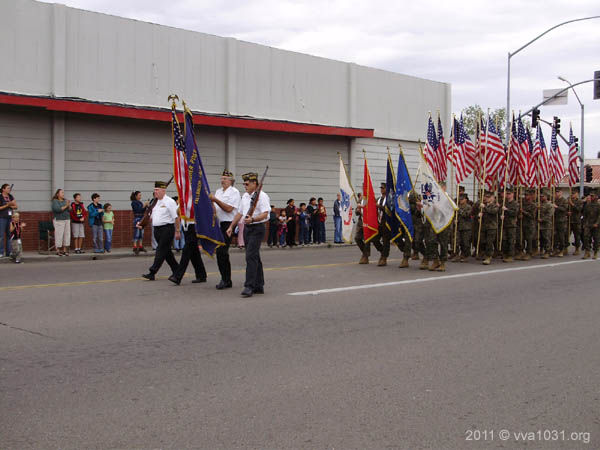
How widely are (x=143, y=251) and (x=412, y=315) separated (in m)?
12.2

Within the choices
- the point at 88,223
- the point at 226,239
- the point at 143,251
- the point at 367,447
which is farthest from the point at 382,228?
the point at 367,447

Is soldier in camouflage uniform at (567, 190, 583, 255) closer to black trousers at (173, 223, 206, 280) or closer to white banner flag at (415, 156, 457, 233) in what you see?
white banner flag at (415, 156, 457, 233)

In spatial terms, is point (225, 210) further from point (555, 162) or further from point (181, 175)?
point (555, 162)

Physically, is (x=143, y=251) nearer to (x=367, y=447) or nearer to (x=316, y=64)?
(x=316, y=64)

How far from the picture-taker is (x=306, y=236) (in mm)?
24344

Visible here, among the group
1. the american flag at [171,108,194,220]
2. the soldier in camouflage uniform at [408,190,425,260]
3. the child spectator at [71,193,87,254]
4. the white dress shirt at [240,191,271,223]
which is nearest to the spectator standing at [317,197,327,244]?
the child spectator at [71,193,87,254]

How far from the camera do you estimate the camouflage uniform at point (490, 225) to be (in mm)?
16516

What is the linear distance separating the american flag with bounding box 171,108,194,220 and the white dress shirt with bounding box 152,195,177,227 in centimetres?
70

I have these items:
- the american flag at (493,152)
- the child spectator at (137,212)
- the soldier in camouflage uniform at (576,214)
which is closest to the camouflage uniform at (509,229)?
the american flag at (493,152)

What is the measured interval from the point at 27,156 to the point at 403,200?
1095 centimetres

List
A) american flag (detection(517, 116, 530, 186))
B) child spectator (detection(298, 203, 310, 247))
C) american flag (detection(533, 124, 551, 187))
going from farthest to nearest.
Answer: child spectator (detection(298, 203, 310, 247)), american flag (detection(533, 124, 551, 187)), american flag (detection(517, 116, 530, 186))

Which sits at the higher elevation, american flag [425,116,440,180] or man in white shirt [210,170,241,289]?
american flag [425,116,440,180]

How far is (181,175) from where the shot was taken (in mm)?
11023

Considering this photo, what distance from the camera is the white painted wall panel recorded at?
1861cm
